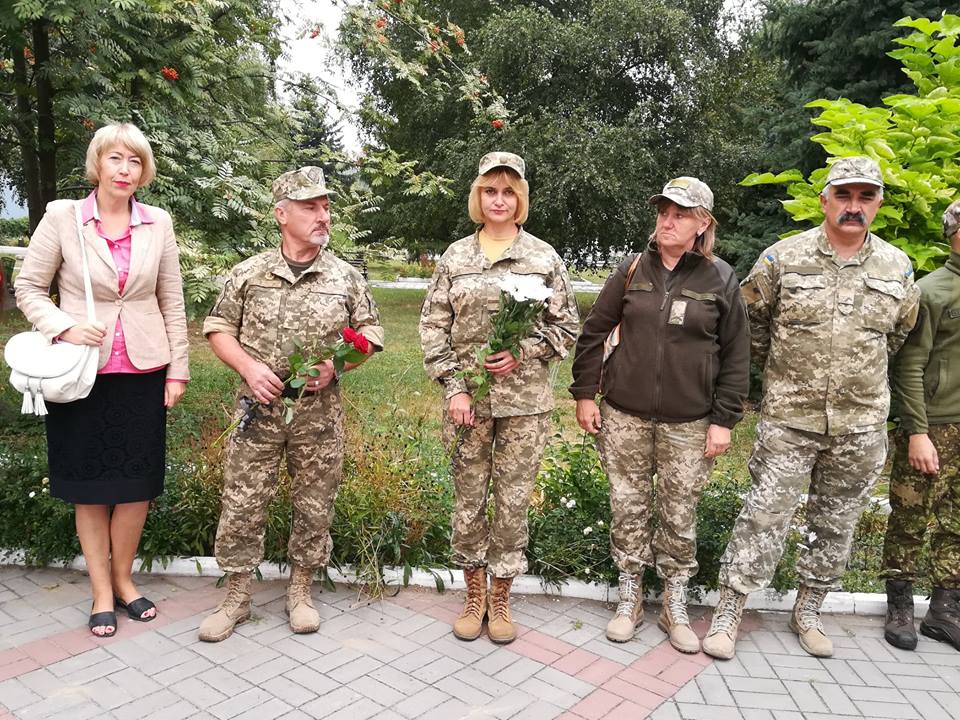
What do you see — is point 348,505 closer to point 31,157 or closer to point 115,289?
point 115,289

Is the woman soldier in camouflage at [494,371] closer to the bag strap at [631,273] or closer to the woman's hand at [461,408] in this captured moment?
the woman's hand at [461,408]

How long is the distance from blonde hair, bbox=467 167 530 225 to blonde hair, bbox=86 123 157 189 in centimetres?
157

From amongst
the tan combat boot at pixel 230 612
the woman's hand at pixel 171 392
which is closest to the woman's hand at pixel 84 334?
the woman's hand at pixel 171 392

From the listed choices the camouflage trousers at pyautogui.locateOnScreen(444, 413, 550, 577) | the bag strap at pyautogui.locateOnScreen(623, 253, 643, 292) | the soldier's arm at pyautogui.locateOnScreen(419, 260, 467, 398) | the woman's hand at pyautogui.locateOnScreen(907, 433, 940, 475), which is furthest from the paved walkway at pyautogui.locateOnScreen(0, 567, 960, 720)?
the bag strap at pyautogui.locateOnScreen(623, 253, 643, 292)

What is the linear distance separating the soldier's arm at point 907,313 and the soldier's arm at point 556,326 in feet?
5.11

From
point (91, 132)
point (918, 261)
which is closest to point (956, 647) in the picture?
point (918, 261)

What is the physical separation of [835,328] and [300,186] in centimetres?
261

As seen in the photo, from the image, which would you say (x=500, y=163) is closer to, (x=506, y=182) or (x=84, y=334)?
(x=506, y=182)

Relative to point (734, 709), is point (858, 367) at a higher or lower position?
higher

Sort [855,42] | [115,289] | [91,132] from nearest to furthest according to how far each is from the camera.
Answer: [115,289] → [91,132] → [855,42]

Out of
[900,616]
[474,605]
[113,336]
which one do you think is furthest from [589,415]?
[113,336]

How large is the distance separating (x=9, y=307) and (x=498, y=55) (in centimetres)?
1149

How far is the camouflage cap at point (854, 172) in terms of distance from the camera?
11.6ft

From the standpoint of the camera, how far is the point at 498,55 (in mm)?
17500
